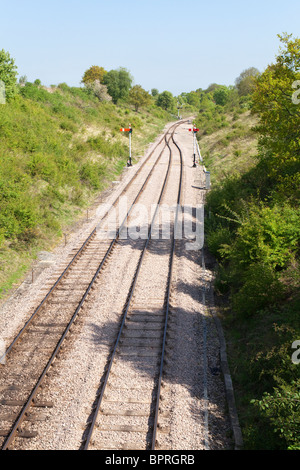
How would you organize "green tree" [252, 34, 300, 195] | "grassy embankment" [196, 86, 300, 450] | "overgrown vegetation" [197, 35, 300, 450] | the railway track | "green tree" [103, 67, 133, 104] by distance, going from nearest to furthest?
"grassy embankment" [196, 86, 300, 450]
"overgrown vegetation" [197, 35, 300, 450]
the railway track
"green tree" [252, 34, 300, 195]
"green tree" [103, 67, 133, 104]

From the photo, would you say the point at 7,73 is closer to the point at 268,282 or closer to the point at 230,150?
the point at 230,150

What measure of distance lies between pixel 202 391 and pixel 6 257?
10.4 m

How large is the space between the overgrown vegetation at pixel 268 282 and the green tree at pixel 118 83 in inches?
1982

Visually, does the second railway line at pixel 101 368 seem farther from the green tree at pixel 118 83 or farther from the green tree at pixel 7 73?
the green tree at pixel 118 83

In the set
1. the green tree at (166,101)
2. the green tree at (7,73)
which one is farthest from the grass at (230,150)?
the green tree at (166,101)

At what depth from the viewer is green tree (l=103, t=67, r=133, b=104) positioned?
64.9 metres

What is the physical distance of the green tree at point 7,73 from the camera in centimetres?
2872

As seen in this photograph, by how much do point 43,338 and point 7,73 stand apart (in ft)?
83.9

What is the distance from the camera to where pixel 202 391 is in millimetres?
9305

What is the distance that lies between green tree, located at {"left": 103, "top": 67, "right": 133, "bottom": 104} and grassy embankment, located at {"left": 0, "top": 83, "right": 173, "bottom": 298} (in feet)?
75.4

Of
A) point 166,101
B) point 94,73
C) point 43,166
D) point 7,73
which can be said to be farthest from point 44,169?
point 166,101

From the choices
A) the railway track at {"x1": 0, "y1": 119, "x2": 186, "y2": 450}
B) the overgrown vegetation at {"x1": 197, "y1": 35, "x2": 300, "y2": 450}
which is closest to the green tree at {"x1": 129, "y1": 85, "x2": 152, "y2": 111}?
the overgrown vegetation at {"x1": 197, "y1": 35, "x2": 300, "y2": 450}

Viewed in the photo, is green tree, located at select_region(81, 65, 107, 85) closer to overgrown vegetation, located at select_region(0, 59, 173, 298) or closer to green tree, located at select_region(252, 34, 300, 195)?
overgrown vegetation, located at select_region(0, 59, 173, 298)

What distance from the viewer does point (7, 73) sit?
29438 millimetres
